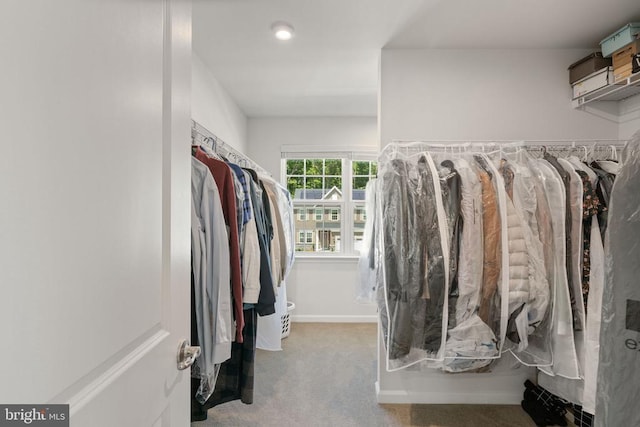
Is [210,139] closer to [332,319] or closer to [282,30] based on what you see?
[282,30]

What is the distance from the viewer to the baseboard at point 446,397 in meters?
2.13

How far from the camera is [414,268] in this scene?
1.56 m

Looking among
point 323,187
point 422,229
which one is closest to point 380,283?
point 422,229

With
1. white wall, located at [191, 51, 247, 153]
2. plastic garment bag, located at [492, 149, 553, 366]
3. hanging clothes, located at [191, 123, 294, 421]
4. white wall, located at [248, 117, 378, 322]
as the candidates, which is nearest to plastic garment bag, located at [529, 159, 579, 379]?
plastic garment bag, located at [492, 149, 553, 366]

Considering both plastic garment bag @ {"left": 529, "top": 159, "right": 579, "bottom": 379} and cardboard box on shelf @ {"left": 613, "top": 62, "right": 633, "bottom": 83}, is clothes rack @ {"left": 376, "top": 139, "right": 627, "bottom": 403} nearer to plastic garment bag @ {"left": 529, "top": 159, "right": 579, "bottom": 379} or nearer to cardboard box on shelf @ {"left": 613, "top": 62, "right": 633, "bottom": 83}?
cardboard box on shelf @ {"left": 613, "top": 62, "right": 633, "bottom": 83}

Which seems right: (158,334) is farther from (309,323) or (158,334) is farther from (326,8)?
(309,323)

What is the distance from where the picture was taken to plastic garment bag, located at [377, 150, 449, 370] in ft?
5.03

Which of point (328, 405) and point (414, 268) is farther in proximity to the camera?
point (328, 405)

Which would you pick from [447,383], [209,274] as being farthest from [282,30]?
[447,383]

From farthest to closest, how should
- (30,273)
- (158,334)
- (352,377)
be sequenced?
(352,377) < (158,334) < (30,273)

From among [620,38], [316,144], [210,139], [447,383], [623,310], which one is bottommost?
[447,383]

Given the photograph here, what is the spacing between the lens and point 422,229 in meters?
1.59

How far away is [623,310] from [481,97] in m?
2.01

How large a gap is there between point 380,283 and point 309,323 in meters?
2.27
